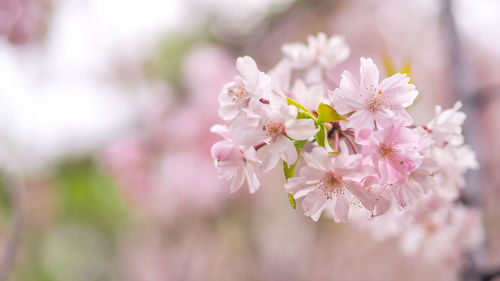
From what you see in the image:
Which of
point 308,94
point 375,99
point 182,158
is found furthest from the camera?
point 182,158

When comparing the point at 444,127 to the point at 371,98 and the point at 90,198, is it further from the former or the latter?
the point at 90,198

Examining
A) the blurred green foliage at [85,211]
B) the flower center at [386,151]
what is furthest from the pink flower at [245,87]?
the blurred green foliage at [85,211]

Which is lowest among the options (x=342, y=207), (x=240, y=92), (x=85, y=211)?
(x=342, y=207)

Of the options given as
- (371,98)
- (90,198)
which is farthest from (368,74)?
(90,198)

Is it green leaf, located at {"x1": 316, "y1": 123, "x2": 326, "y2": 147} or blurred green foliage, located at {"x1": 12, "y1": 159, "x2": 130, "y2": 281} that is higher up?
blurred green foliage, located at {"x1": 12, "y1": 159, "x2": 130, "y2": 281}

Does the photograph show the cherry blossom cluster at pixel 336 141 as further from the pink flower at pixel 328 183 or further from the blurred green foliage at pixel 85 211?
the blurred green foliage at pixel 85 211

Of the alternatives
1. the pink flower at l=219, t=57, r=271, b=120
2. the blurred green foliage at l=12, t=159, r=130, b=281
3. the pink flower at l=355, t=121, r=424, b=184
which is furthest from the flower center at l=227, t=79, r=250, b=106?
the blurred green foliage at l=12, t=159, r=130, b=281

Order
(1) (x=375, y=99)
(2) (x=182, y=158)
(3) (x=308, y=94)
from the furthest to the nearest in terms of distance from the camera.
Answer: (2) (x=182, y=158)
(3) (x=308, y=94)
(1) (x=375, y=99)

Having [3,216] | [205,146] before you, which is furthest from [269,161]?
[205,146]

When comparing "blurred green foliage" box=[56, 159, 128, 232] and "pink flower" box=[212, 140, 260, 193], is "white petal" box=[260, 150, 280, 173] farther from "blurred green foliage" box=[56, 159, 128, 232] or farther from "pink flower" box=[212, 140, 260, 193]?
"blurred green foliage" box=[56, 159, 128, 232]
